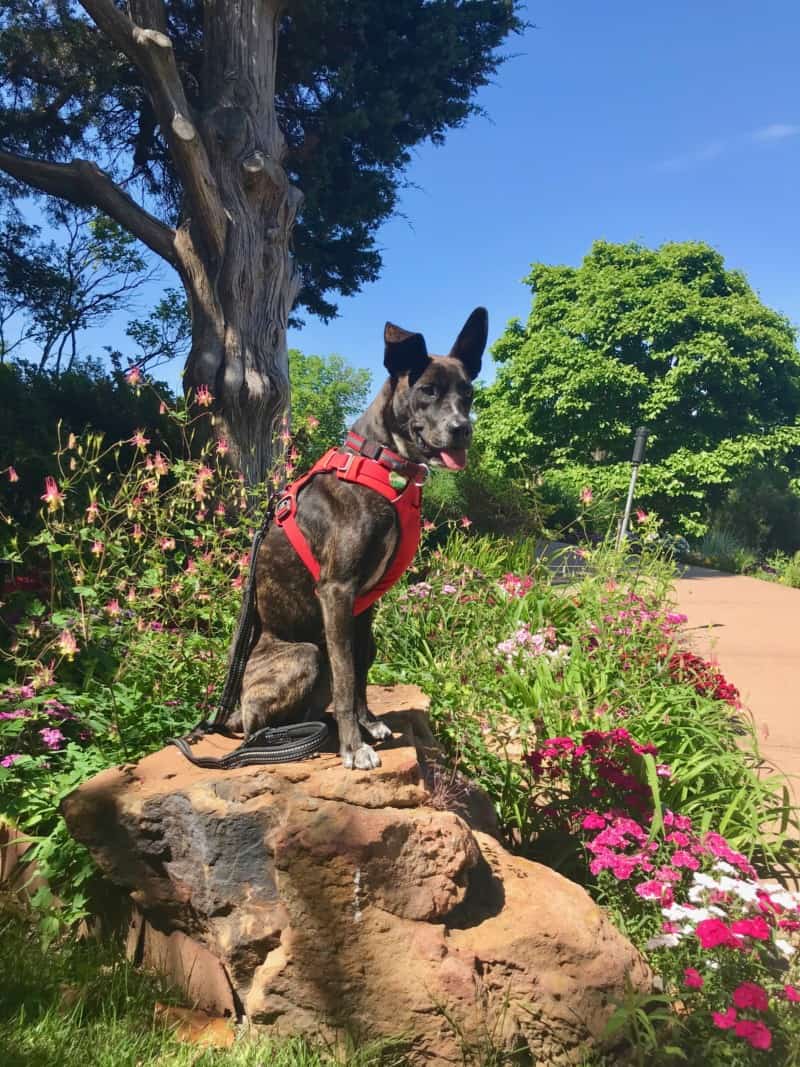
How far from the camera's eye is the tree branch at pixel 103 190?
27.0ft

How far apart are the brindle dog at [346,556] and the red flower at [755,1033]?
1.32 metres

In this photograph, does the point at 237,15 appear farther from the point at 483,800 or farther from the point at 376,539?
the point at 483,800

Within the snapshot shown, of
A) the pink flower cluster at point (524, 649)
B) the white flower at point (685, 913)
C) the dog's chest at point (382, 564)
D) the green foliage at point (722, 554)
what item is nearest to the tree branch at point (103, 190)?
the pink flower cluster at point (524, 649)

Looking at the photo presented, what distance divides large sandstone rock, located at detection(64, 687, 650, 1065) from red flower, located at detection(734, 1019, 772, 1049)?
39 cm

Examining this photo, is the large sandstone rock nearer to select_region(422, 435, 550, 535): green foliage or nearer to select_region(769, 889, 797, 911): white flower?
select_region(769, 889, 797, 911): white flower

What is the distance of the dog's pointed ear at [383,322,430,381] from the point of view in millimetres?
2375

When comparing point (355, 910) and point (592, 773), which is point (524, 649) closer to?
point (592, 773)

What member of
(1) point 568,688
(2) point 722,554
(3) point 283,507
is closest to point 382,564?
(3) point 283,507

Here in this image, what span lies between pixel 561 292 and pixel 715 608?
13.7 metres

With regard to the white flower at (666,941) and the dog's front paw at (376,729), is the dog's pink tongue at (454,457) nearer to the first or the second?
the dog's front paw at (376,729)

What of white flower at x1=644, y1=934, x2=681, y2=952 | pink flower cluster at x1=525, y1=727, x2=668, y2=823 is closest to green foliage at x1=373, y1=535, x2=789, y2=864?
pink flower cluster at x1=525, y1=727, x2=668, y2=823

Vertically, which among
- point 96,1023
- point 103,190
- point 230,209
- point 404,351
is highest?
point 103,190

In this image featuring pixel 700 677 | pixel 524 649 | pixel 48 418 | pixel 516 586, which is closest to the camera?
pixel 524 649

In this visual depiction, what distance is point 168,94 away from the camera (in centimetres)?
732
